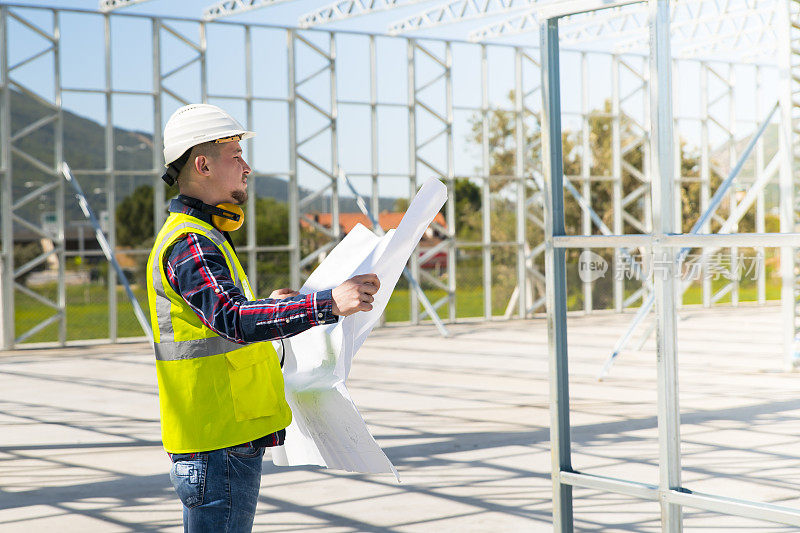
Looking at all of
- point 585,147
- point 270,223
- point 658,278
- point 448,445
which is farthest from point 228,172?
point 585,147

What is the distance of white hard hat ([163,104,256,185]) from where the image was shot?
2.59 metres

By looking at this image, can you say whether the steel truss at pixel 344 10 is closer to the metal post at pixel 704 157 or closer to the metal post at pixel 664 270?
the metal post at pixel 704 157

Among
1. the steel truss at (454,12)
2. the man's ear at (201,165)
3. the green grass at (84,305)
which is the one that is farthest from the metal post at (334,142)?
the man's ear at (201,165)

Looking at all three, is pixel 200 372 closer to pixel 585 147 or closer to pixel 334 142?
pixel 334 142

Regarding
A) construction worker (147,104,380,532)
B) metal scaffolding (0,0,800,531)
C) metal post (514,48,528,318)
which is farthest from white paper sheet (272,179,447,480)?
metal post (514,48,528,318)

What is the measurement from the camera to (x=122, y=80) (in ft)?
55.0

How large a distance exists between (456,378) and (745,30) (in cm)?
1175

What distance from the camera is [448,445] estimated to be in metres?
7.42

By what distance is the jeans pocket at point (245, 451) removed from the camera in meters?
2.56

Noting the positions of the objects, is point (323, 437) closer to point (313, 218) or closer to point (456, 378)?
point (456, 378)

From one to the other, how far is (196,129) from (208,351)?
595 millimetres

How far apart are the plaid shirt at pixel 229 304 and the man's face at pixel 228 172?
0.74 feet

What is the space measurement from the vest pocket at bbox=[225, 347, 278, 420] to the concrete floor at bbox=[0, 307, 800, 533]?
2.77 m

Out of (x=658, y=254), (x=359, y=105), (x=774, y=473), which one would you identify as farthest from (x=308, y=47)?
(x=658, y=254)
